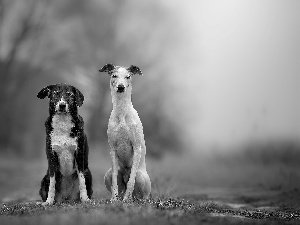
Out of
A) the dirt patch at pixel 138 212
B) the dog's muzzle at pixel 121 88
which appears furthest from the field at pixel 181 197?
the dog's muzzle at pixel 121 88

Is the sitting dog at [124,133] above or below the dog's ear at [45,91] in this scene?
below

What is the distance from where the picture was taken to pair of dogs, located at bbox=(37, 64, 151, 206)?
396 inches

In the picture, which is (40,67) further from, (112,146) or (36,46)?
(112,146)

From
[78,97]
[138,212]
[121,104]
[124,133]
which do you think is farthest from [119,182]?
[138,212]

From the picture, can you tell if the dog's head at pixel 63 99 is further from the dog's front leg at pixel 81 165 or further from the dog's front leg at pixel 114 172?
the dog's front leg at pixel 114 172

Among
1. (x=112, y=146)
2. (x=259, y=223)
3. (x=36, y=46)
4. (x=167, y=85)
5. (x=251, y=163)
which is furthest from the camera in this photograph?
(x=167, y=85)

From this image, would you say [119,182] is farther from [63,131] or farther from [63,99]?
[63,99]

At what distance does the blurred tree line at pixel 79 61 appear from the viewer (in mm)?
30500

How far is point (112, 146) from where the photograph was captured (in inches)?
408

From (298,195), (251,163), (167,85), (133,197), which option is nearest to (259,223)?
(133,197)

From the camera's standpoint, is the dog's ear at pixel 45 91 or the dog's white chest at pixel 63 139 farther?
the dog's ear at pixel 45 91

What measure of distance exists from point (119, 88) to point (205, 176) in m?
13.7

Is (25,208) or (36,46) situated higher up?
(36,46)

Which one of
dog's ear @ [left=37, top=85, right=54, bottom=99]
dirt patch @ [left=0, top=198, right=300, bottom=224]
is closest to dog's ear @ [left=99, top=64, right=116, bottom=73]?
dog's ear @ [left=37, top=85, right=54, bottom=99]
